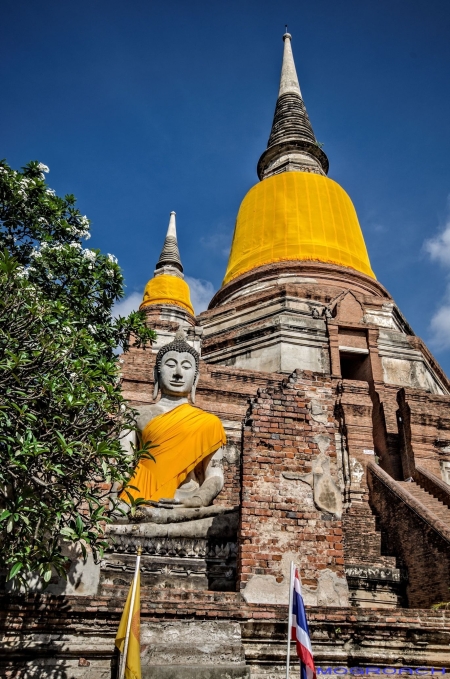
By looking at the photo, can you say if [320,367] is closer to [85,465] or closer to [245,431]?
[245,431]

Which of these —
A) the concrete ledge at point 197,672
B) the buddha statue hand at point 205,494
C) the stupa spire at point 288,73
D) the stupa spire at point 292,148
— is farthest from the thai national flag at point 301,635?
the stupa spire at point 288,73

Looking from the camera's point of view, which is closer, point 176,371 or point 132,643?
point 132,643

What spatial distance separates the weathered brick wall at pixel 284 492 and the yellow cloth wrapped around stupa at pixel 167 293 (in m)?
13.4

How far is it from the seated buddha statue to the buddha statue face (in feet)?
0.77

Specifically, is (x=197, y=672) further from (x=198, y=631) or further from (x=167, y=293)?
(x=167, y=293)

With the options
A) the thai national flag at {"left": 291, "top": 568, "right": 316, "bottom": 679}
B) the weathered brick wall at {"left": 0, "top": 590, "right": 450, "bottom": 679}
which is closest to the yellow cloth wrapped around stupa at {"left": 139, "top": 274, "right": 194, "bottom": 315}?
the weathered brick wall at {"left": 0, "top": 590, "right": 450, "bottom": 679}

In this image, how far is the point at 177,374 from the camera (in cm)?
778

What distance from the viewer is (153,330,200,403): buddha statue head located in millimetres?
7754

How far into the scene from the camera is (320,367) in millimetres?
14562

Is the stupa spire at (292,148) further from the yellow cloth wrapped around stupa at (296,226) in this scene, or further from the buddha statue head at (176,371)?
the buddha statue head at (176,371)

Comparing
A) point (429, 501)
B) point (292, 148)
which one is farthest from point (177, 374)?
point (292, 148)

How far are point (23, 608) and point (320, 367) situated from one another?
36.8 feet

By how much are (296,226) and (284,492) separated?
53.5ft

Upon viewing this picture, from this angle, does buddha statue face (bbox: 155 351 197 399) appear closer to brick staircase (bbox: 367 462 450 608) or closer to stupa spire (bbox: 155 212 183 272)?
brick staircase (bbox: 367 462 450 608)
